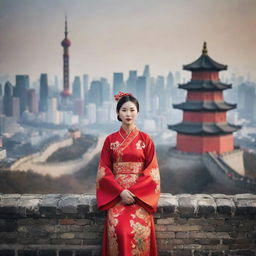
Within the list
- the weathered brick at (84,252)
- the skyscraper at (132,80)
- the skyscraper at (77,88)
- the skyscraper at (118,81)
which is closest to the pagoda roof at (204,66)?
the weathered brick at (84,252)

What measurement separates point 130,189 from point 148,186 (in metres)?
0.17

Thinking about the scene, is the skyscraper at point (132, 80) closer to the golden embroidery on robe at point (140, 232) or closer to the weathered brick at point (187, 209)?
the weathered brick at point (187, 209)

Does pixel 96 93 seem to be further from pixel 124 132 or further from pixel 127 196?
pixel 127 196

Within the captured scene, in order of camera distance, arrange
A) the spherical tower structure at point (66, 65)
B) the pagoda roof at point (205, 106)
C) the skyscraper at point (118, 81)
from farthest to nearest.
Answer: the skyscraper at point (118, 81), the spherical tower structure at point (66, 65), the pagoda roof at point (205, 106)

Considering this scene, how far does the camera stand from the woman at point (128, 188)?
9.86 ft

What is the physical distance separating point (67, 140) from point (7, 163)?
14326 millimetres

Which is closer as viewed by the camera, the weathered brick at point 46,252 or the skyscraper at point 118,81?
the weathered brick at point 46,252

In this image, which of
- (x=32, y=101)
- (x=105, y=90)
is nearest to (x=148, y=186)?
(x=32, y=101)

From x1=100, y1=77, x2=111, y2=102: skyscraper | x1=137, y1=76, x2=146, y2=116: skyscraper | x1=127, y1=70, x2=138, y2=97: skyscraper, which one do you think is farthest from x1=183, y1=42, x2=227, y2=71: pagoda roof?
x1=100, y1=77, x2=111, y2=102: skyscraper

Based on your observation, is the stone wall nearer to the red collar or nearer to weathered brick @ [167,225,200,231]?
weathered brick @ [167,225,200,231]

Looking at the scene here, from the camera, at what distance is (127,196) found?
3.04 metres

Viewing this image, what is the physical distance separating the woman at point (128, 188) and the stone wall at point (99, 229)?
14.3 inches

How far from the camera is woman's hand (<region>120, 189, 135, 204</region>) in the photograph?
304 centimetres

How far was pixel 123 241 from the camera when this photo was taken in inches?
117
